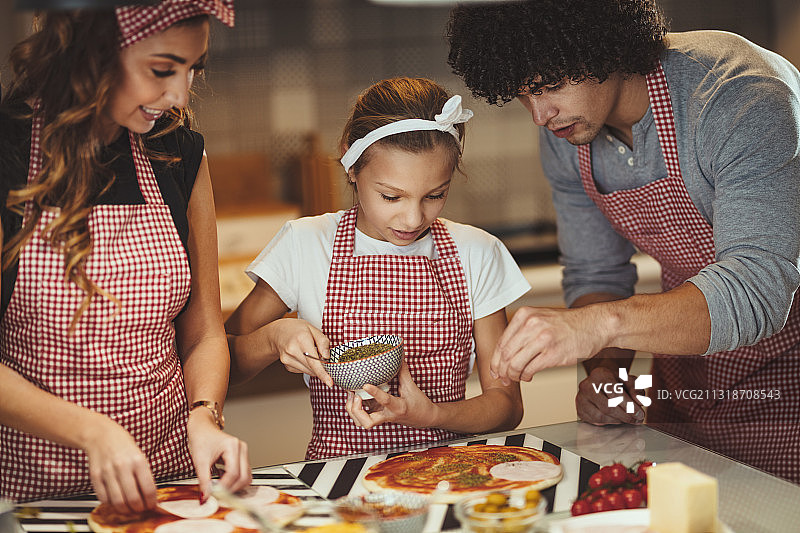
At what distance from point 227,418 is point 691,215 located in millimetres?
1641

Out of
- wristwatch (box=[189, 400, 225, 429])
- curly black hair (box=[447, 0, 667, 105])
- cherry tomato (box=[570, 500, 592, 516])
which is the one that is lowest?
cherry tomato (box=[570, 500, 592, 516])

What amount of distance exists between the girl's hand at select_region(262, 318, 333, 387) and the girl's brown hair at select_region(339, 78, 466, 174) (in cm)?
31

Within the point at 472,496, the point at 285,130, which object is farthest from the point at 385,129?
the point at 285,130

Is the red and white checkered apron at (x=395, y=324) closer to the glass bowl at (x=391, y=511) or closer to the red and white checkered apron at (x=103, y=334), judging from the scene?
the red and white checkered apron at (x=103, y=334)

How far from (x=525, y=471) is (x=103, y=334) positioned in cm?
61

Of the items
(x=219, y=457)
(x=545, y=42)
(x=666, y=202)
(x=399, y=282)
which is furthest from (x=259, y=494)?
(x=666, y=202)

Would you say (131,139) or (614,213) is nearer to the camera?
(131,139)

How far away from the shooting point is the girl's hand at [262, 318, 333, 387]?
133 centimetres

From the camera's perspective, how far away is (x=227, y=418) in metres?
2.70

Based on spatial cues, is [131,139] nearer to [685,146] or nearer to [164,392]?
[164,392]

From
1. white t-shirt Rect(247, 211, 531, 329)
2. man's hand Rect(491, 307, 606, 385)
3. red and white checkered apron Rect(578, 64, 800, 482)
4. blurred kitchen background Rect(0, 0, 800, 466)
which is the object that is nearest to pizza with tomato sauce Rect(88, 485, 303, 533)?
man's hand Rect(491, 307, 606, 385)

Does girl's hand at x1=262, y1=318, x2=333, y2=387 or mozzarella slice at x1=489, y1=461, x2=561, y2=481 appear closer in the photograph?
mozzarella slice at x1=489, y1=461, x2=561, y2=481

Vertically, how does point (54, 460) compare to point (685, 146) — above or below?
below

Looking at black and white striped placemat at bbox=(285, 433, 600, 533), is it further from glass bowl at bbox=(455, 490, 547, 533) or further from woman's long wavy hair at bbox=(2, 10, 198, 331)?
woman's long wavy hair at bbox=(2, 10, 198, 331)
